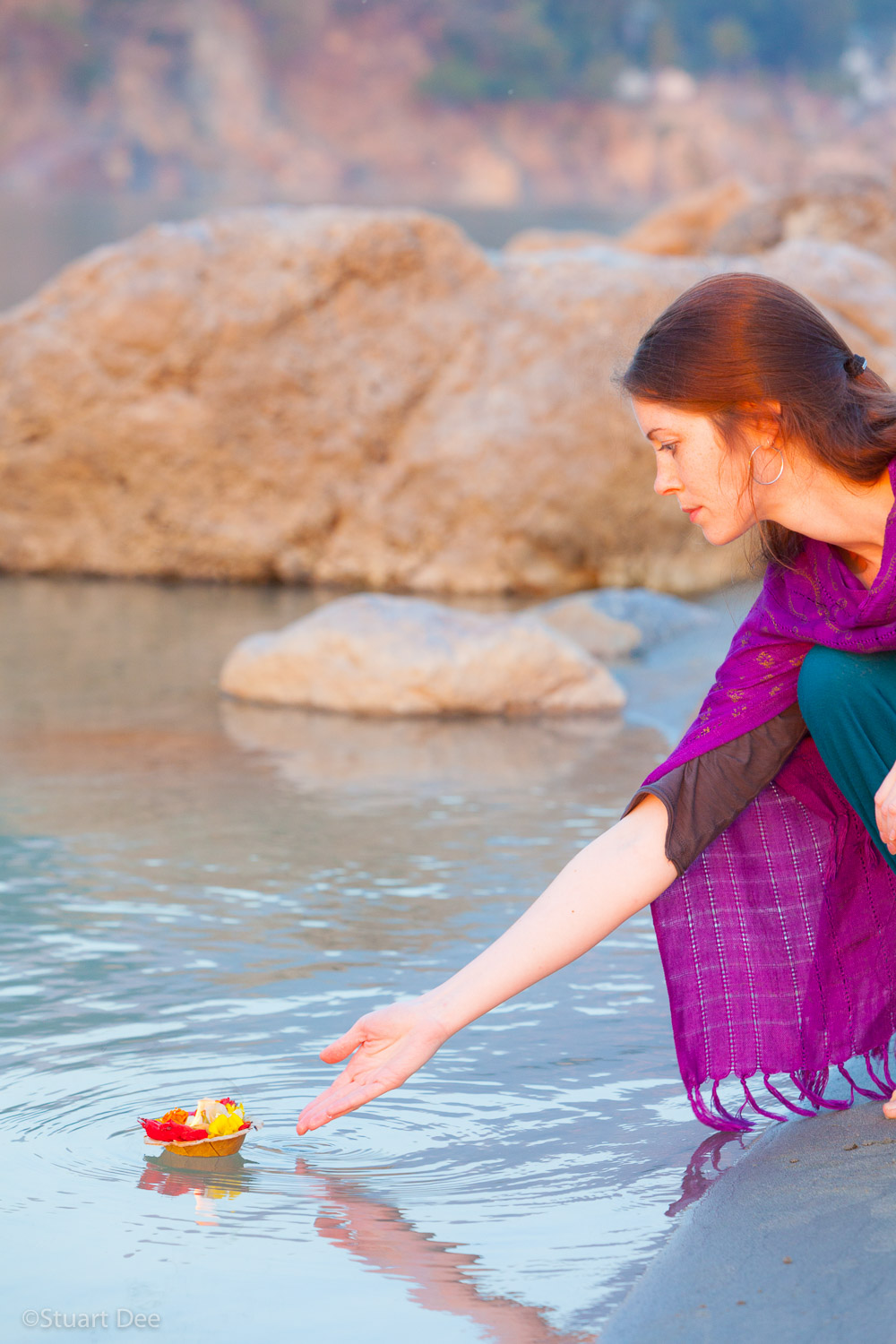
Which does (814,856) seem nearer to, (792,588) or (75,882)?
(792,588)

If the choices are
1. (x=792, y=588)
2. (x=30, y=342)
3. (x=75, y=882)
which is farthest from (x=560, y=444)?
(x=792, y=588)

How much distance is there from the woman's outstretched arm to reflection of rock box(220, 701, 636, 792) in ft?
7.52

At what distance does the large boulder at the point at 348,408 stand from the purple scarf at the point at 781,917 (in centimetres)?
571

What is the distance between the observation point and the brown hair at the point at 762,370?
182 centimetres

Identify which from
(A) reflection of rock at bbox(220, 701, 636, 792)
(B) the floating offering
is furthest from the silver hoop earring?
(A) reflection of rock at bbox(220, 701, 636, 792)

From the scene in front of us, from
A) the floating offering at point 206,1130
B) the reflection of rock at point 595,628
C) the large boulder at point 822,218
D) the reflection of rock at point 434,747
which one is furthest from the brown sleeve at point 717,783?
the large boulder at point 822,218

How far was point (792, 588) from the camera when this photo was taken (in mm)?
2031

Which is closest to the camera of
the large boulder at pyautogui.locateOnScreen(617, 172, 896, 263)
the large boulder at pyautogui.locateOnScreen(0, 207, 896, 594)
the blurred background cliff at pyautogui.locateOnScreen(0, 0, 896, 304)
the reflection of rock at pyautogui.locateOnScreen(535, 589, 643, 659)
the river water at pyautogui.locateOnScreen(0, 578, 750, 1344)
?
the river water at pyautogui.locateOnScreen(0, 578, 750, 1344)

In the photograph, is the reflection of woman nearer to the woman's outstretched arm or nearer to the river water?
the woman's outstretched arm

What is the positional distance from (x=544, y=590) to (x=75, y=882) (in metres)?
4.84

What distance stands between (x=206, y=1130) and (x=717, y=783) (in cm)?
71

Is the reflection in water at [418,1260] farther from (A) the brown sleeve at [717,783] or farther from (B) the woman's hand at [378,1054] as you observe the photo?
(A) the brown sleeve at [717,783]

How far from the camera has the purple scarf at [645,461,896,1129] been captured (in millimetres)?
2018

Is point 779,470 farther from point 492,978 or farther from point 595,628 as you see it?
point 595,628
